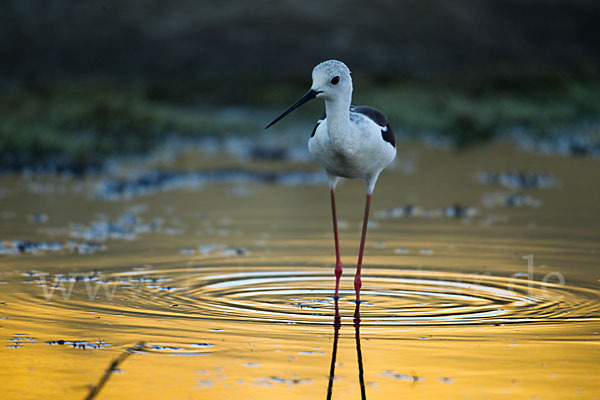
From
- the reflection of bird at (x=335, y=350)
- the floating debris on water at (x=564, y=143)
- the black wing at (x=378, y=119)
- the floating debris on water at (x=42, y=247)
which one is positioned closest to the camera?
the reflection of bird at (x=335, y=350)

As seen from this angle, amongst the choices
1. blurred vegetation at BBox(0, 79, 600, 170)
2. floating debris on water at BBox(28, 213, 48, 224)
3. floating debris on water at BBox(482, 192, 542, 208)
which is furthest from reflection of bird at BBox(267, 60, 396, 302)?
blurred vegetation at BBox(0, 79, 600, 170)

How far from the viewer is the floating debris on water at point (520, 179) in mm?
14352

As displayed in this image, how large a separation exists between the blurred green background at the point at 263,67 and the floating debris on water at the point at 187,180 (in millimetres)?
1910

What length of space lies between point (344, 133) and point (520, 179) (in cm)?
834

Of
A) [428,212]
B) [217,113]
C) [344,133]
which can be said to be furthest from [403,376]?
[217,113]

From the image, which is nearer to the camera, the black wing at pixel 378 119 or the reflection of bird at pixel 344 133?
the reflection of bird at pixel 344 133

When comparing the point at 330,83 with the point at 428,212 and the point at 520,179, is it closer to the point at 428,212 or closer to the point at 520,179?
the point at 428,212

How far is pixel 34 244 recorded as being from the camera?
938 cm

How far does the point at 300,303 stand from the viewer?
694 cm

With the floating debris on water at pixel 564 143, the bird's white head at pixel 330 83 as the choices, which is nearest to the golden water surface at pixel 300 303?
the bird's white head at pixel 330 83

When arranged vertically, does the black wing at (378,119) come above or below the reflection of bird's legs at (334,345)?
above

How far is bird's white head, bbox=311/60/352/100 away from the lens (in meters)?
6.84

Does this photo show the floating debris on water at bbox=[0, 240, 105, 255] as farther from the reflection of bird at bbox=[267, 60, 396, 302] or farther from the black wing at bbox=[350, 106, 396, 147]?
the black wing at bbox=[350, 106, 396, 147]

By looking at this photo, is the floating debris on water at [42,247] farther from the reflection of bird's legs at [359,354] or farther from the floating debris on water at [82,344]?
the floating debris on water at [82,344]
